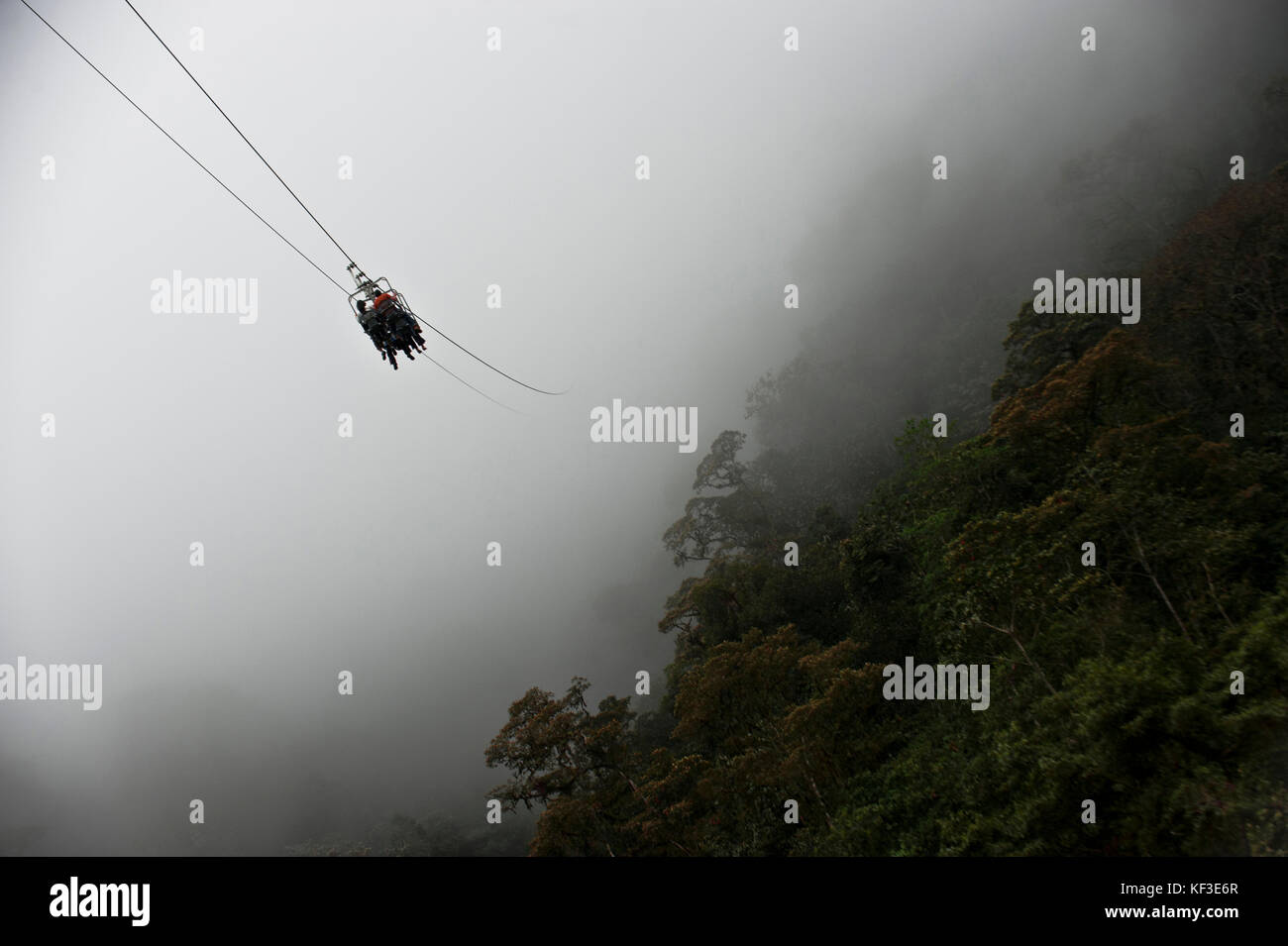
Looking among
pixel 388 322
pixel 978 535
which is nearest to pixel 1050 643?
pixel 978 535

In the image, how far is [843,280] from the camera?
47312mm

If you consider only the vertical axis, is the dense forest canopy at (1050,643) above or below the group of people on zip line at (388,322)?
below

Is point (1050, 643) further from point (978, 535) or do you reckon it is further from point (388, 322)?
point (388, 322)

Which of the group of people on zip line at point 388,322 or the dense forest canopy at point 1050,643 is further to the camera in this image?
the group of people on zip line at point 388,322

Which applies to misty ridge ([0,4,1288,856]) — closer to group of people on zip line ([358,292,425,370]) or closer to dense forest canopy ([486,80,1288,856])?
dense forest canopy ([486,80,1288,856])

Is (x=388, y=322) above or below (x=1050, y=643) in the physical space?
above

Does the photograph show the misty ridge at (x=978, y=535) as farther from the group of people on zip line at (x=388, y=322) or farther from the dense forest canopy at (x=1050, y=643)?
the group of people on zip line at (x=388, y=322)

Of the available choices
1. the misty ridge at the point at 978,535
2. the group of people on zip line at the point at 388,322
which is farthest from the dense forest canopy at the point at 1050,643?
the group of people on zip line at the point at 388,322

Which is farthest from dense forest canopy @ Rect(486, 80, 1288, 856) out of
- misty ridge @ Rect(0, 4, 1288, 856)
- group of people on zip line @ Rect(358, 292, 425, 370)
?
group of people on zip line @ Rect(358, 292, 425, 370)
